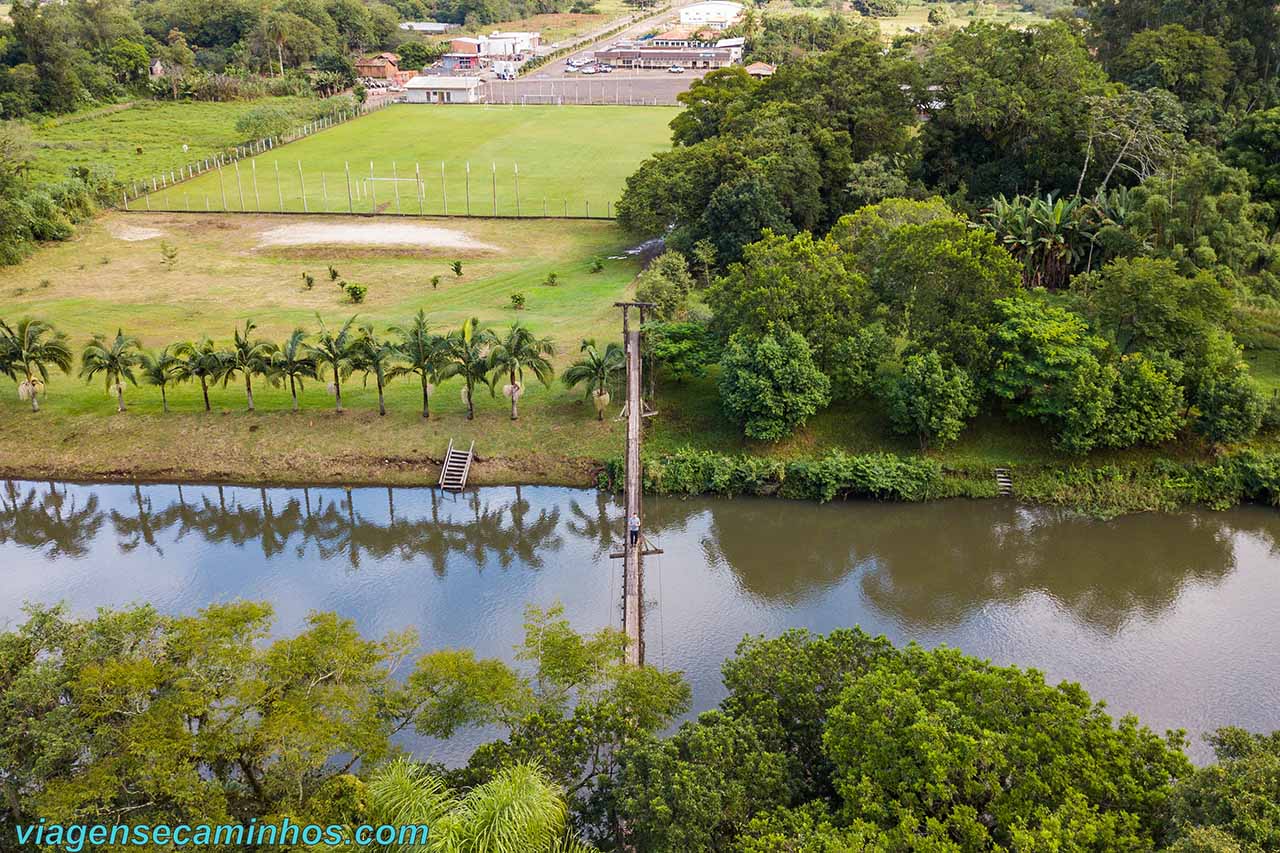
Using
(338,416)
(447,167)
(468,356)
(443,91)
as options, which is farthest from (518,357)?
(443,91)

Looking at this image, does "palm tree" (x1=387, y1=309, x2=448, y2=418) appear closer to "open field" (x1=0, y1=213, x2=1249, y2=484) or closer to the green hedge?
"open field" (x1=0, y1=213, x2=1249, y2=484)

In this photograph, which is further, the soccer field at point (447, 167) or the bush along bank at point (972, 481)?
the soccer field at point (447, 167)

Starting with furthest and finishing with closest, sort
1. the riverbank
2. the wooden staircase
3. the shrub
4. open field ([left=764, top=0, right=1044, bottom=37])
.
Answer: open field ([left=764, top=0, right=1044, bottom=37]) < the wooden staircase < the shrub < the riverbank

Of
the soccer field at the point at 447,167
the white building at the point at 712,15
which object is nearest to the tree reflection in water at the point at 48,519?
the soccer field at the point at 447,167

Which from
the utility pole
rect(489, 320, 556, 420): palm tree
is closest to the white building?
the utility pole

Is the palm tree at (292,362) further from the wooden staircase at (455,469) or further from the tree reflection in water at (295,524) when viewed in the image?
the wooden staircase at (455,469)
